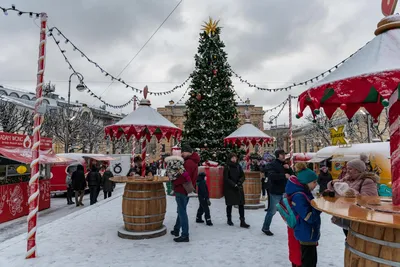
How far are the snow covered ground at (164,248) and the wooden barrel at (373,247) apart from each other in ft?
7.46

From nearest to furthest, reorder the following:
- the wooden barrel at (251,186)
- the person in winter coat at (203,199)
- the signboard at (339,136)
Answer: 1. the person in winter coat at (203,199)
2. the wooden barrel at (251,186)
3. the signboard at (339,136)

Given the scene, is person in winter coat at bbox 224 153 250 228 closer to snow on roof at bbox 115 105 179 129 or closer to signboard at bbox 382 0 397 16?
snow on roof at bbox 115 105 179 129

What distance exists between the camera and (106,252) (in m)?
5.14

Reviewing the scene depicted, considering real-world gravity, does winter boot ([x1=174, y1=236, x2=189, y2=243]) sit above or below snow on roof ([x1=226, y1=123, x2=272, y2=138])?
below

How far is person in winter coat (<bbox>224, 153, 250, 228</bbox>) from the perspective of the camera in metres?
6.86

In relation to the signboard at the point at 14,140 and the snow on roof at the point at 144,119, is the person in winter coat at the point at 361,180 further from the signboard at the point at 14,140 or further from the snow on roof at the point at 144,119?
the signboard at the point at 14,140

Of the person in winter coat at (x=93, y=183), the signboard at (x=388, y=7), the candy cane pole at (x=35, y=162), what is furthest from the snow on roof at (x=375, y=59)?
the person in winter coat at (x=93, y=183)

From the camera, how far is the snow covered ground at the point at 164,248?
4648 millimetres

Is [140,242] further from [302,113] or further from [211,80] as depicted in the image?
[211,80]

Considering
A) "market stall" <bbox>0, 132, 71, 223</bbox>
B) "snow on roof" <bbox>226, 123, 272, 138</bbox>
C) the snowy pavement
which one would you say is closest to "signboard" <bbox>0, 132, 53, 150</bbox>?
"market stall" <bbox>0, 132, 71, 223</bbox>

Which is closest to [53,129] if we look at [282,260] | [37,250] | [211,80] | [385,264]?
[211,80]

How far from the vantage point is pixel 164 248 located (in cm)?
531

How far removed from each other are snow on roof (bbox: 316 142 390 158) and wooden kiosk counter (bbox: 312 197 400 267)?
42.1 feet

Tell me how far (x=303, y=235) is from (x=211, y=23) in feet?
52.6
